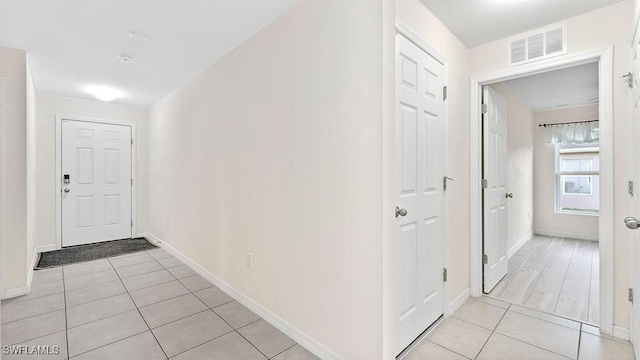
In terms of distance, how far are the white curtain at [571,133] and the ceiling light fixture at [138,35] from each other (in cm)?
630

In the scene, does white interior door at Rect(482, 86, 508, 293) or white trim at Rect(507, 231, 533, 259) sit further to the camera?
white trim at Rect(507, 231, 533, 259)

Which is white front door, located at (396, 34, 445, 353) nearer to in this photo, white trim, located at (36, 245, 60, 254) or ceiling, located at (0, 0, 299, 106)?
ceiling, located at (0, 0, 299, 106)

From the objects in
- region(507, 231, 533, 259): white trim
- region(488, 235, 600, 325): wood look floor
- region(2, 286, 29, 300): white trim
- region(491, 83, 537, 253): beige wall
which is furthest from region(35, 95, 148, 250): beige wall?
region(507, 231, 533, 259): white trim

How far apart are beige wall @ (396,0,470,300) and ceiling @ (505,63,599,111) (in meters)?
1.39

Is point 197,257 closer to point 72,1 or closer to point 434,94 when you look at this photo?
point 72,1

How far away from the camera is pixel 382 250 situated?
1.53m

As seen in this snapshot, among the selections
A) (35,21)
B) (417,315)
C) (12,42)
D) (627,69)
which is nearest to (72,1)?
(35,21)

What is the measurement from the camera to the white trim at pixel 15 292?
2.65 metres

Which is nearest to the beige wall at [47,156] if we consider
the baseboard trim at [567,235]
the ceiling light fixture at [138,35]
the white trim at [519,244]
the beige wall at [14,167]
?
the beige wall at [14,167]

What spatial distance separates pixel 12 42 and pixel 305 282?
3.40 meters

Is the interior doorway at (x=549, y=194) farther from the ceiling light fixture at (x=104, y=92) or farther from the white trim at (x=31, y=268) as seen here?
the ceiling light fixture at (x=104, y=92)

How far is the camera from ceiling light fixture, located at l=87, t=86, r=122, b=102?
392 cm

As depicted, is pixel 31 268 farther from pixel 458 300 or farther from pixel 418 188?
pixel 458 300

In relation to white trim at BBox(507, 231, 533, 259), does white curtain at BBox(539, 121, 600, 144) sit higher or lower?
higher
